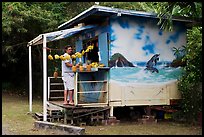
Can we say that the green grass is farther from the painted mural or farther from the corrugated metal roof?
the corrugated metal roof

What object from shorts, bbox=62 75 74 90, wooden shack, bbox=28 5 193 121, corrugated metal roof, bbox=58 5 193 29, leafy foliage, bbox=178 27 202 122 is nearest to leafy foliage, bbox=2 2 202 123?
leafy foliage, bbox=178 27 202 122

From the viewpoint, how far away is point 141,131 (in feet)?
29.2

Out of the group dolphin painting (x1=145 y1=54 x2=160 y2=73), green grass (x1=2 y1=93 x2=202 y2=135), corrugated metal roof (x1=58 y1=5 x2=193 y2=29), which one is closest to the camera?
green grass (x1=2 y1=93 x2=202 y2=135)

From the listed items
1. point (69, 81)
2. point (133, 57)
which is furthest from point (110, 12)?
point (69, 81)

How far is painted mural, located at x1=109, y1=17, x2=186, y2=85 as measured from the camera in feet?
33.8

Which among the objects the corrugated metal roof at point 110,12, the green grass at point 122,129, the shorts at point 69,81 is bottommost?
the green grass at point 122,129

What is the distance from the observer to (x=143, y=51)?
10.6 m

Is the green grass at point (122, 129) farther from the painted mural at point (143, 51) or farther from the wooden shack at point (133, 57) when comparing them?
the painted mural at point (143, 51)

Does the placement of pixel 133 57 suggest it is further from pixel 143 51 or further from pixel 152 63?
pixel 152 63

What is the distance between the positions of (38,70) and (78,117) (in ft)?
36.9

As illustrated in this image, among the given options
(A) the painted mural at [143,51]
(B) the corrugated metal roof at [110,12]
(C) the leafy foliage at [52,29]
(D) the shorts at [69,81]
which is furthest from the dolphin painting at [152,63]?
(D) the shorts at [69,81]

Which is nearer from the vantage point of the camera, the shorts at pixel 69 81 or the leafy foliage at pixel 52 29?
the leafy foliage at pixel 52 29

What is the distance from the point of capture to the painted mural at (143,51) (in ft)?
33.8

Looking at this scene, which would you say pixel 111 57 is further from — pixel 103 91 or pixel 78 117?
pixel 78 117
